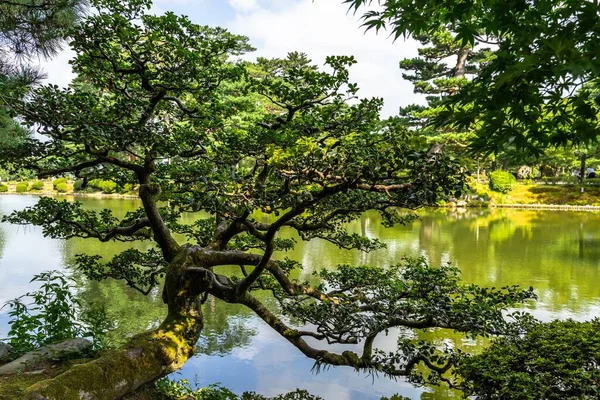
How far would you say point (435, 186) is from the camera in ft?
6.61

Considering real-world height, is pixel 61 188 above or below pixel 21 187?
below

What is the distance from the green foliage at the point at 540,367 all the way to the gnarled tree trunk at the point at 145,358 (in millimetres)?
2172

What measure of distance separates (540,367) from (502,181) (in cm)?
2235

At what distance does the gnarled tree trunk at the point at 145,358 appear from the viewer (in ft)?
7.37

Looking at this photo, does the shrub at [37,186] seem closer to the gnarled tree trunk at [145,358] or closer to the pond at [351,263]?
the pond at [351,263]

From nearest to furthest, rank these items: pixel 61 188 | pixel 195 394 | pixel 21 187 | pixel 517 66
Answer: pixel 517 66
pixel 195 394
pixel 61 188
pixel 21 187

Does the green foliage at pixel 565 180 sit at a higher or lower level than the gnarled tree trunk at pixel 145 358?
higher

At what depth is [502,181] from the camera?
2248 centimetres

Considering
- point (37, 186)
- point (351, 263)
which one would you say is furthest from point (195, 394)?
point (37, 186)

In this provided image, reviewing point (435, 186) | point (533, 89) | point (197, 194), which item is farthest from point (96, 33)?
point (533, 89)

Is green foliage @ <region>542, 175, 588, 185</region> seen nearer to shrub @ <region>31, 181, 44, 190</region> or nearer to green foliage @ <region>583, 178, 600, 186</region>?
green foliage @ <region>583, 178, 600, 186</region>

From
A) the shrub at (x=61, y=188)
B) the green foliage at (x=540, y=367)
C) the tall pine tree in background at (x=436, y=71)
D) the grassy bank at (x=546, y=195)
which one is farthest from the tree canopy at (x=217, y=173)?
the shrub at (x=61, y=188)

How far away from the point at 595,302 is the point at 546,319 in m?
1.54

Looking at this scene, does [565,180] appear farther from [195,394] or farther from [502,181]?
[195,394]
